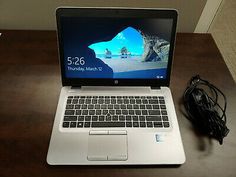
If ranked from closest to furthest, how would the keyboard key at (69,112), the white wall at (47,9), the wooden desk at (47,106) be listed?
1. the wooden desk at (47,106)
2. the keyboard key at (69,112)
3. the white wall at (47,9)

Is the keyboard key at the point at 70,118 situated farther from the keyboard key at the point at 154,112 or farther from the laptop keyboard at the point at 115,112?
the keyboard key at the point at 154,112

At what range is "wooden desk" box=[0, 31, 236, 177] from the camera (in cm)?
61

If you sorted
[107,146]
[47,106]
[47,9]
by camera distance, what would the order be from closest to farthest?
[107,146]
[47,106]
[47,9]

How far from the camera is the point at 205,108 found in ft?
2.33

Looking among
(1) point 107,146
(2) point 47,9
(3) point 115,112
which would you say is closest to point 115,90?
(3) point 115,112

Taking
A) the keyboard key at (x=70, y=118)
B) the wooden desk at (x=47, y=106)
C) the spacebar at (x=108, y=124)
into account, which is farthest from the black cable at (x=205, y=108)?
the keyboard key at (x=70, y=118)

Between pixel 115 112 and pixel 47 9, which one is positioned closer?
pixel 115 112

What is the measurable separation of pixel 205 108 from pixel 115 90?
0.27 m

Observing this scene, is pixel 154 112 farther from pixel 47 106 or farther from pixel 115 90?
pixel 47 106

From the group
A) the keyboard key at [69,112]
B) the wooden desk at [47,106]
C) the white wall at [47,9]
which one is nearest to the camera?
the wooden desk at [47,106]

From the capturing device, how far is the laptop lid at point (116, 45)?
0.69 meters

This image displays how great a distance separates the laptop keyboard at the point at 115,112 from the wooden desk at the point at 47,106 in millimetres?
59

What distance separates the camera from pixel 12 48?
3.17 feet

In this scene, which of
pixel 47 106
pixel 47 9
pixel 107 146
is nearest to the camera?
pixel 107 146
